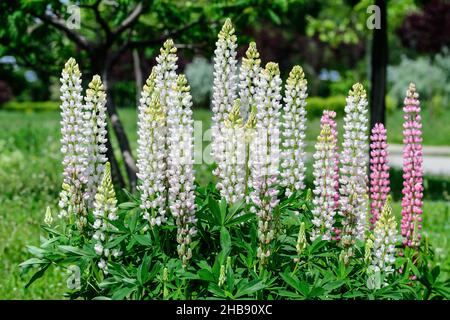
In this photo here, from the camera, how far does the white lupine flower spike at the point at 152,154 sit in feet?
12.7

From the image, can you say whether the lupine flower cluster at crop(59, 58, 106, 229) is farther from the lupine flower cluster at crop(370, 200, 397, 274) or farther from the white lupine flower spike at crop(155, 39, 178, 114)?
the lupine flower cluster at crop(370, 200, 397, 274)

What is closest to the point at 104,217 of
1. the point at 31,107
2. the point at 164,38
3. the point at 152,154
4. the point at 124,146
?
→ the point at 152,154

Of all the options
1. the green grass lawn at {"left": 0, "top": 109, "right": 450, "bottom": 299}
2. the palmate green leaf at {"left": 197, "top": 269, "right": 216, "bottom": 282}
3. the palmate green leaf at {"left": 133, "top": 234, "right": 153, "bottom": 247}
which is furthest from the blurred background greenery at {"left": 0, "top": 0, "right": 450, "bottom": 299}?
the palmate green leaf at {"left": 197, "top": 269, "right": 216, "bottom": 282}

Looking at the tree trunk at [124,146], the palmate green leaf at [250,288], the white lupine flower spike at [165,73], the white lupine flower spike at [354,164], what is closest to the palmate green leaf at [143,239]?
the palmate green leaf at [250,288]

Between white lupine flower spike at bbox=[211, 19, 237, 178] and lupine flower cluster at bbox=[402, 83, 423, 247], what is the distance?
126cm

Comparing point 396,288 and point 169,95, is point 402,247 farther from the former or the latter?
point 169,95

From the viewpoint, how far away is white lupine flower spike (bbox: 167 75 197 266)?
12.5 ft

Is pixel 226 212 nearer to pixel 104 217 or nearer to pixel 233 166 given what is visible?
pixel 233 166

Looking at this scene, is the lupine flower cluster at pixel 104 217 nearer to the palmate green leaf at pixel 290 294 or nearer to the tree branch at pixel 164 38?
the palmate green leaf at pixel 290 294

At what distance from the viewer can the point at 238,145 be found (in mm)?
3887

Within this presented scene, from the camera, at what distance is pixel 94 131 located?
411 centimetres

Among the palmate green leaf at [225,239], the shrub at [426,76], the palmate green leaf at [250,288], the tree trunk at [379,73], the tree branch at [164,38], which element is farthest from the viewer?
the shrub at [426,76]

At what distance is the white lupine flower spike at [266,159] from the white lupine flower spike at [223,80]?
234 mm
